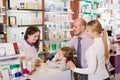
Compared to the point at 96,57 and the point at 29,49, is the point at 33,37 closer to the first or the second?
the point at 29,49

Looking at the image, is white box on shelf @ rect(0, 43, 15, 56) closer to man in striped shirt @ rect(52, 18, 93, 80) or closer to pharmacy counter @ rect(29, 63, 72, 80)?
pharmacy counter @ rect(29, 63, 72, 80)

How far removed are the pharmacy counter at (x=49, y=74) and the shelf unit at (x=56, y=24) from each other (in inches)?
110

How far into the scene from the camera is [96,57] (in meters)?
2.49

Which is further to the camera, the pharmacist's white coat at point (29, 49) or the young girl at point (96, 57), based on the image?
the pharmacist's white coat at point (29, 49)

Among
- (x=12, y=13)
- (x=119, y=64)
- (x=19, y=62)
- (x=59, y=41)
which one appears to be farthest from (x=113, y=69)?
(x=19, y=62)

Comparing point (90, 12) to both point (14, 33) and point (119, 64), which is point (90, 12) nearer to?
point (119, 64)

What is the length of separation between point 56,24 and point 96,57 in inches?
143

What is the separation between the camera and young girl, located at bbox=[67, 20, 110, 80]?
2.46m

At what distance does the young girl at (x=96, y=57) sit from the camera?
2465 millimetres

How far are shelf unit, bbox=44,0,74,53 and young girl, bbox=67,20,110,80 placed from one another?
3.17m

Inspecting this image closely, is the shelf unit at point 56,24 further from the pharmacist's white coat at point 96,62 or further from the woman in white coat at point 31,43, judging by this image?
the pharmacist's white coat at point 96,62

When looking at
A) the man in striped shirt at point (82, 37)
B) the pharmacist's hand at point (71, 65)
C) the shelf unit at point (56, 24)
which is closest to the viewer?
the pharmacist's hand at point (71, 65)

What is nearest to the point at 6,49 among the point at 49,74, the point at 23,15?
the point at 49,74

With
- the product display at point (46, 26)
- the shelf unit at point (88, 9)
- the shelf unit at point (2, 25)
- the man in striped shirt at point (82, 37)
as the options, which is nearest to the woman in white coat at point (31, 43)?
the product display at point (46, 26)
